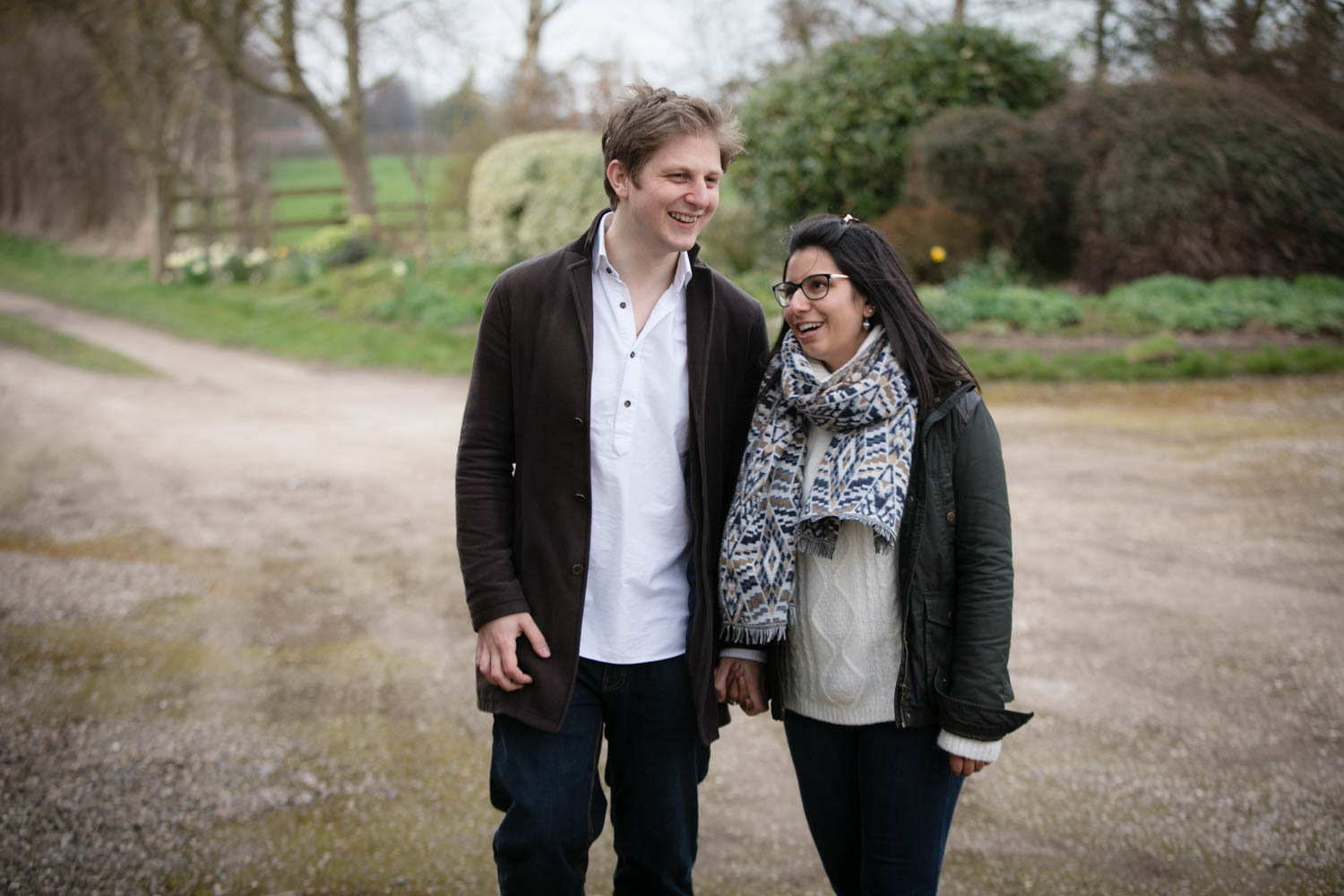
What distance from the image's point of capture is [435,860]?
3002 mm

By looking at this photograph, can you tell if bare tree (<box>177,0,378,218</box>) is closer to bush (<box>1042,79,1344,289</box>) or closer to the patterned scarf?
bush (<box>1042,79,1344,289</box>)

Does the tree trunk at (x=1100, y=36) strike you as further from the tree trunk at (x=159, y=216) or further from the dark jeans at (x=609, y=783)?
the tree trunk at (x=159, y=216)

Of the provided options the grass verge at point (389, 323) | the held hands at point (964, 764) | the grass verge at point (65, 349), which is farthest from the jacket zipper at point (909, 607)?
the grass verge at point (65, 349)

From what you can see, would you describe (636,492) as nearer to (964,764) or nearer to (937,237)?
(964,764)

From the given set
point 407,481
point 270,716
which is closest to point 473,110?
point 407,481

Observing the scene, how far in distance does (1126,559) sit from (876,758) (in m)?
3.55

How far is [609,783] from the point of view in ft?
7.70

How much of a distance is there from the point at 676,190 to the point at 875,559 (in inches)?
33.5

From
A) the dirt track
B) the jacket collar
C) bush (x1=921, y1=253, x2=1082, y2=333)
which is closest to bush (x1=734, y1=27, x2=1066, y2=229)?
bush (x1=921, y1=253, x2=1082, y2=333)

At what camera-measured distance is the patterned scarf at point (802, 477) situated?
6.70 feet

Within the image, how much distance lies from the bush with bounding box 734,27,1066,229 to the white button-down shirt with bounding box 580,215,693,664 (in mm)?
10407

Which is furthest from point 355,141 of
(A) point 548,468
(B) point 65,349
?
(A) point 548,468

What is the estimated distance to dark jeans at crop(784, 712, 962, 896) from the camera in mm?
2090

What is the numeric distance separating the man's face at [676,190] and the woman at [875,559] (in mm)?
227
